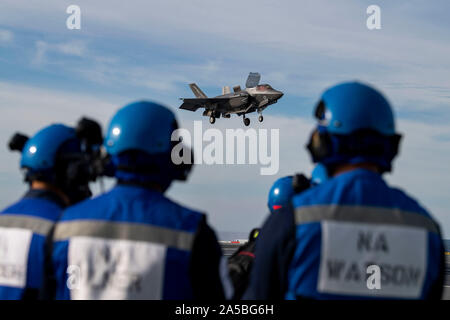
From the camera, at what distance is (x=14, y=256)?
407 cm

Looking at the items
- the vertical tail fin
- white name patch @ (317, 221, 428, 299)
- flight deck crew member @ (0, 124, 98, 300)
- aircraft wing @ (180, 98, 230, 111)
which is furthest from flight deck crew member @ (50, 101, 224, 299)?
the vertical tail fin

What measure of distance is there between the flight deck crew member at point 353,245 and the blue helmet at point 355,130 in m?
0.02

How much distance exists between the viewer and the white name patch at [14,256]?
4035mm

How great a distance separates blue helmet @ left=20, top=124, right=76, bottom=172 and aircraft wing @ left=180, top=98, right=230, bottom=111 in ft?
151

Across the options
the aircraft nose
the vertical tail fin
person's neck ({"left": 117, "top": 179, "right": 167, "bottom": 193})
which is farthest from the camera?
the vertical tail fin

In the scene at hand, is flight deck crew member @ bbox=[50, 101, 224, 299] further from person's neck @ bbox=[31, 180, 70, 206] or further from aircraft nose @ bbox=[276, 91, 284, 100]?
aircraft nose @ bbox=[276, 91, 284, 100]

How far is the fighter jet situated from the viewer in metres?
48.0

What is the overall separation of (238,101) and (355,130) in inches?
1874

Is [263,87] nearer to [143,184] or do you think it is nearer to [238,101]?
[238,101]

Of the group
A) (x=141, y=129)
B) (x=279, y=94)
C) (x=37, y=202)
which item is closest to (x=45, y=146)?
(x=37, y=202)

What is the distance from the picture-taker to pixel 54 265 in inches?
134

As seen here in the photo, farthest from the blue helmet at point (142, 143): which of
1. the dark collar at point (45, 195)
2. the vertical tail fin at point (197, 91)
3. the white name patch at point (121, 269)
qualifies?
the vertical tail fin at point (197, 91)
